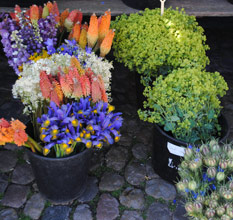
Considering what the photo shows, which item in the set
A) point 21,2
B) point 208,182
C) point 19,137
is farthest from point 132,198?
point 21,2

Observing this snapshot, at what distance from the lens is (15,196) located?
8.22ft

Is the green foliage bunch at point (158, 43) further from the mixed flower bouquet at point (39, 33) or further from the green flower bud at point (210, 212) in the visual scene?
the green flower bud at point (210, 212)

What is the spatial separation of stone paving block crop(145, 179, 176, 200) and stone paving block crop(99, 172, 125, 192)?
0.72 feet

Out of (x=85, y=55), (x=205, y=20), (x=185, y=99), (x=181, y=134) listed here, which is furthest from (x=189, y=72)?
(x=205, y=20)

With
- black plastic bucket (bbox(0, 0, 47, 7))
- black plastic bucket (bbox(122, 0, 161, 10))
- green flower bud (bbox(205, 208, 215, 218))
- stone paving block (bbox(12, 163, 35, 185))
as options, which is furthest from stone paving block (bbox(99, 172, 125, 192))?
black plastic bucket (bbox(0, 0, 47, 7))

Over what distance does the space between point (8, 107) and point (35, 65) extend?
1.56 metres

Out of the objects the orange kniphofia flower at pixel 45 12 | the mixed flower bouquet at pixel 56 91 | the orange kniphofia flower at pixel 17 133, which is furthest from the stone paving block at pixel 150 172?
the orange kniphofia flower at pixel 45 12

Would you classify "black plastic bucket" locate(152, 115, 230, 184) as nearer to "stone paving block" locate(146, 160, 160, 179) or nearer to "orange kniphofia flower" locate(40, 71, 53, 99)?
"stone paving block" locate(146, 160, 160, 179)

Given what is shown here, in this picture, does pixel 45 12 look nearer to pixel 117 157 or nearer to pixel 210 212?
pixel 117 157

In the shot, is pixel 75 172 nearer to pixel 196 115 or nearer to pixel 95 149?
pixel 95 149

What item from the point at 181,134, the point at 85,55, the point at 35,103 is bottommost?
the point at 181,134

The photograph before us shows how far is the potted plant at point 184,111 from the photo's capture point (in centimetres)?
230

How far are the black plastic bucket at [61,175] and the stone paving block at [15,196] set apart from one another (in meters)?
0.18

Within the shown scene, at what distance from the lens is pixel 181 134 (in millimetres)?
2410
